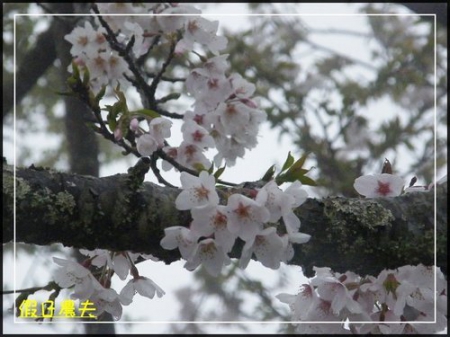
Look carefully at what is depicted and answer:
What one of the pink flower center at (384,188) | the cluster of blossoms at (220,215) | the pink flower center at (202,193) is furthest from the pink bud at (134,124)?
the pink flower center at (384,188)

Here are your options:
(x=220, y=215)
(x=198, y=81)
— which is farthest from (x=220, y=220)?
(x=198, y=81)

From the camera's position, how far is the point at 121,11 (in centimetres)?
207

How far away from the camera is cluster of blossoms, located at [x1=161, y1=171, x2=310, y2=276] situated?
3.69 ft

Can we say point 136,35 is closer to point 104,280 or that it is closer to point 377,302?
point 104,280

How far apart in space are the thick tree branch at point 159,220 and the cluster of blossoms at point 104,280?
111mm

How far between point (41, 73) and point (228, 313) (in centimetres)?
157

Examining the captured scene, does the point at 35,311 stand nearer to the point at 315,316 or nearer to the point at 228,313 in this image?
the point at 315,316

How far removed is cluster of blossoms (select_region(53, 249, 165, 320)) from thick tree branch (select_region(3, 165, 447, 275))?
0.37ft

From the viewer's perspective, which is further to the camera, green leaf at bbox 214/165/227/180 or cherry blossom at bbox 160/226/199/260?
green leaf at bbox 214/165/227/180

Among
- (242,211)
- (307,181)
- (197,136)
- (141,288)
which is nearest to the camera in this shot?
(242,211)

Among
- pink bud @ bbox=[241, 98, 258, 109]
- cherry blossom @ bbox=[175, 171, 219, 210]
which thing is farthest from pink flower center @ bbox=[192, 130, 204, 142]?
cherry blossom @ bbox=[175, 171, 219, 210]

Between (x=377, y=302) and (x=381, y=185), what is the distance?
0.84 ft

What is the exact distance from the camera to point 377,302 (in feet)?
4.50

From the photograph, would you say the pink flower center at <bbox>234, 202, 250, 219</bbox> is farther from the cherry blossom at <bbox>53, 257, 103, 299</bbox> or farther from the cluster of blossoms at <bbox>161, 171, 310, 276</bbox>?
the cherry blossom at <bbox>53, 257, 103, 299</bbox>
